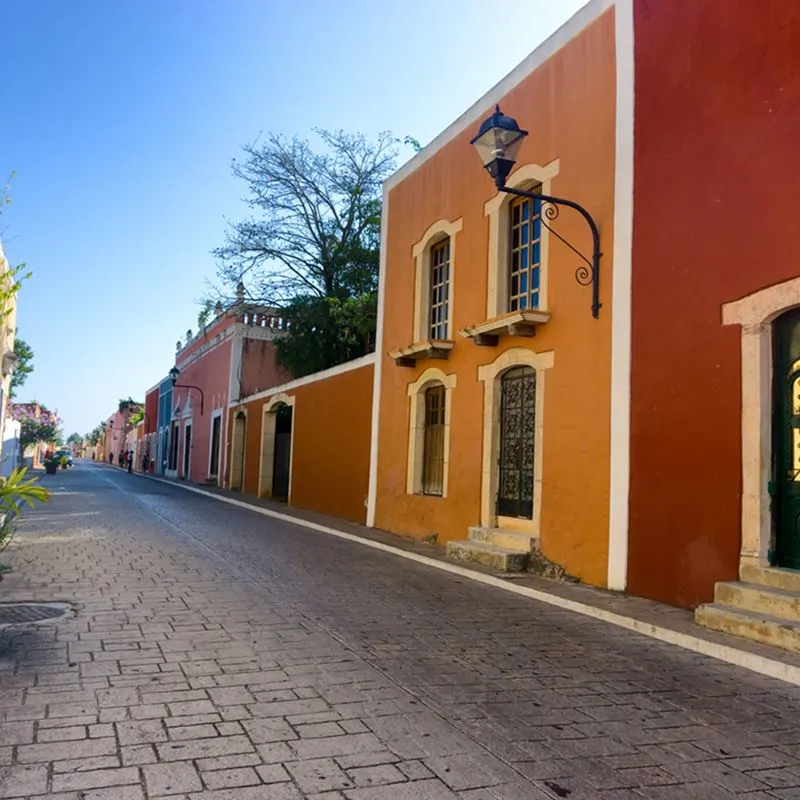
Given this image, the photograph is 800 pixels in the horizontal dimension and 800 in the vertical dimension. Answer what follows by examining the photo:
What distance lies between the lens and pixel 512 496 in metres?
9.83

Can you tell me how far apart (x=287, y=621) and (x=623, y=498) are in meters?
3.74

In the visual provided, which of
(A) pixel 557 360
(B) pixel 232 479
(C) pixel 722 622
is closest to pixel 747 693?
(C) pixel 722 622

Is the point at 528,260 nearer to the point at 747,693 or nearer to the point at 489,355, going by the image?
the point at 489,355

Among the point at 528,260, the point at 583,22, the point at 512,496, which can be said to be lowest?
the point at 512,496

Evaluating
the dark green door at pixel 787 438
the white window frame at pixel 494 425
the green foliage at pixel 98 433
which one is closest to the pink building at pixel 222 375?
the white window frame at pixel 494 425

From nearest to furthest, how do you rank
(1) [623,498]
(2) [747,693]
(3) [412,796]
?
(3) [412,796], (2) [747,693], (1) [623,498]

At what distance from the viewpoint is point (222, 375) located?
29906 millimetres

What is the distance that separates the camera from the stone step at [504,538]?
29.2 ft

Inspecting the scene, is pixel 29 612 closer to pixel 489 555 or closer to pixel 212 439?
pixel 489 555

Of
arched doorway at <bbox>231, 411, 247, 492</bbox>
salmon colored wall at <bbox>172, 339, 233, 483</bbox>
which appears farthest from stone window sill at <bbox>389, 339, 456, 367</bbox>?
salmon colored wall at <bbox>172, 339, 233, 483</bbox>

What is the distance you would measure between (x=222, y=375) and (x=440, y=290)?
19.2 m

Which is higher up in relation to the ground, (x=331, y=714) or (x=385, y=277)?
(x=385, y=277)

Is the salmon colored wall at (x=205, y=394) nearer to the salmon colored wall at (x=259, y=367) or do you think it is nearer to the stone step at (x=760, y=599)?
the salmon colored wall at (x=259, y=367)

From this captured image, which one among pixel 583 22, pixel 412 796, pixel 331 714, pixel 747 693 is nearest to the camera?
pixel 412 796
